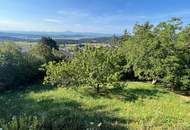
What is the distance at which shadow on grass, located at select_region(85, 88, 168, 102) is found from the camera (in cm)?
1661

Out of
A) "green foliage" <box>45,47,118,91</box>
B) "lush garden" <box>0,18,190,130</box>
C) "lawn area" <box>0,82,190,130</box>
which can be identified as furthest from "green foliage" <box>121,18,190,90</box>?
"green foliage" <box>45,47,118,91</box>

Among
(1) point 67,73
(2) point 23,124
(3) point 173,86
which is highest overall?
(2) point 23,124

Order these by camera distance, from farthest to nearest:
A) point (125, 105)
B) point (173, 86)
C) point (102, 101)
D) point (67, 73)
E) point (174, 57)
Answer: point (173, 86) → point (174, 57) → point (67, 73) → point (102, 101) → point (125, 105)

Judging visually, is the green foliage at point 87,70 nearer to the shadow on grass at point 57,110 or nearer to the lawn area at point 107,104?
the lawn area at point 107,104

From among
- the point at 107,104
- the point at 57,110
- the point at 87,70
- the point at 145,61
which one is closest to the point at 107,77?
the point at 87,70

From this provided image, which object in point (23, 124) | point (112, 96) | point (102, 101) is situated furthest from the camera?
point (112, 96)

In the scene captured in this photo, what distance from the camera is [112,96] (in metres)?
16.9

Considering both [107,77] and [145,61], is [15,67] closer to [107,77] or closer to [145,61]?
[107,77]

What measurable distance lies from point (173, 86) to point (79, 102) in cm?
931

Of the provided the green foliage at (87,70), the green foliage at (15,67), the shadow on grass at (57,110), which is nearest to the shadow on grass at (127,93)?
the green foliage at (87,70)

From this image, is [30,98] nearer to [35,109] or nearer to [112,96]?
[35,109]

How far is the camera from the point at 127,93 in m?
17.8

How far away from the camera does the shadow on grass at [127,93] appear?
16609mm

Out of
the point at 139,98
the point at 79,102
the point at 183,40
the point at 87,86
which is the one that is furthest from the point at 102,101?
the point at 183,40
